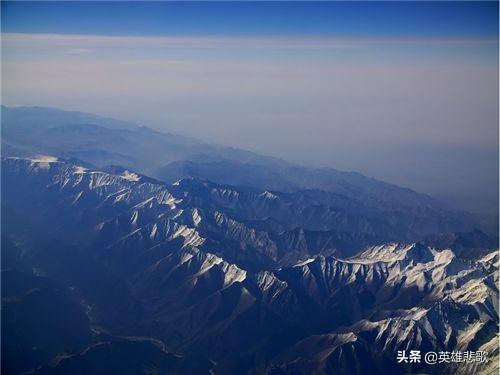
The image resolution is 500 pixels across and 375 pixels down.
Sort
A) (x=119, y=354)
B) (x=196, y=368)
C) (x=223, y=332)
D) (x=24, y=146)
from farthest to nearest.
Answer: (x=24, y=146), (x=223, y=332), (x=196, y=368), (x=119, y=354)

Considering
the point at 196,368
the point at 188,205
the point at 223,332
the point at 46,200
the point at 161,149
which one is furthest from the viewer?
the point at 161,149

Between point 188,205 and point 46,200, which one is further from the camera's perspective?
point 46,200

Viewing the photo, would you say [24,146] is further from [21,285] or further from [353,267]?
[353,267]

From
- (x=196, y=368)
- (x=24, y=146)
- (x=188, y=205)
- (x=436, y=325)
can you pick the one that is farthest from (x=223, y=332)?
(x=24, y=146)

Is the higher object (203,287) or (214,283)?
(214,283)
